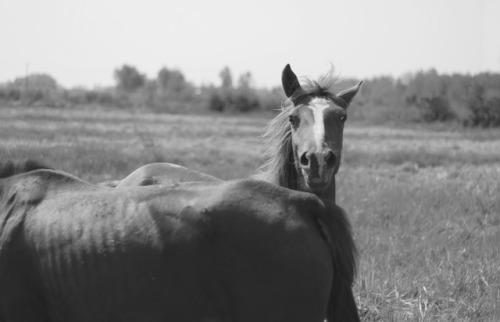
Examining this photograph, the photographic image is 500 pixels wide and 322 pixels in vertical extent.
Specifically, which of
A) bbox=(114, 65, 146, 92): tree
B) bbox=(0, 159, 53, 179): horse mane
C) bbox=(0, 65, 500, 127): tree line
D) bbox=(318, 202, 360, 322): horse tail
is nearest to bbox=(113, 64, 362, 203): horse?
bbox=(0, 159, 53, 179): horse mane

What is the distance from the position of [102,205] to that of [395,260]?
15.2 ft

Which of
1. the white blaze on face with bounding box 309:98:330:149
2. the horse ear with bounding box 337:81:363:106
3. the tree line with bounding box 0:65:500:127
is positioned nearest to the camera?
the white blaze on face with bounding box 309:98:330:149

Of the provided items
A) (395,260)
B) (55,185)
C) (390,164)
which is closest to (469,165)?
(390,164)

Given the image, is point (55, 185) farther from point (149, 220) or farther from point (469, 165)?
point (469, 165)

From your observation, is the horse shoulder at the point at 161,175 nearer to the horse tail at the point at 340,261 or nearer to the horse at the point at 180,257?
the horse at the point at 180,257

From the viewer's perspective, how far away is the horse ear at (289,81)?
582cm

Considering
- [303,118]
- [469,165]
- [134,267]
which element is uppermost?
[303,118]

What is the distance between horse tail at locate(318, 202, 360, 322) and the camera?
3107 mm

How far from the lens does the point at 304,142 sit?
5.07m

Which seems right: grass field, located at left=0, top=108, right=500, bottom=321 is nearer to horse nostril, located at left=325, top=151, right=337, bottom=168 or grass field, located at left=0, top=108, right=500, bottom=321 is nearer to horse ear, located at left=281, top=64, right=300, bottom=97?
horse nostril, located at left=325, top=151, right=337, bottom=168

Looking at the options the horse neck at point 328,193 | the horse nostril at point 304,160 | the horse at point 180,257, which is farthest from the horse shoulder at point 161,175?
the horse at point 180,257

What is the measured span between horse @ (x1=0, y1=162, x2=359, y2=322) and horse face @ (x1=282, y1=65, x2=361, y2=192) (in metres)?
1.64

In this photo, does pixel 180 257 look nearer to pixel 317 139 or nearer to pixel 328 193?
pixel 317 139

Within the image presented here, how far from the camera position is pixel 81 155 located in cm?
1566
